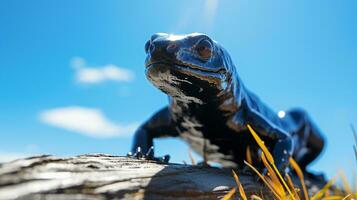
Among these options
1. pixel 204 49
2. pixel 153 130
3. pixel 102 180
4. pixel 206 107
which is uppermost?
pixel 153 130

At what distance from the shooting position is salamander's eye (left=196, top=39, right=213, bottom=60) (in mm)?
3547

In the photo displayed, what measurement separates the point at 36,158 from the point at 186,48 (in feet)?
4.66

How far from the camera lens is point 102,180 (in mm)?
2459

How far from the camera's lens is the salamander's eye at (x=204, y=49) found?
3547 mm

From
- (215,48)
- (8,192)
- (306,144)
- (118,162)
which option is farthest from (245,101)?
(306,144)

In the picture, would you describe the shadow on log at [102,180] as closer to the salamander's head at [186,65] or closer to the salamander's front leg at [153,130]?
the salamander's head at [186,65]

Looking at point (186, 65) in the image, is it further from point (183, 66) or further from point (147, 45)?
point (147, 45)

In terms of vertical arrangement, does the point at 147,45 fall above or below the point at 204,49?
above

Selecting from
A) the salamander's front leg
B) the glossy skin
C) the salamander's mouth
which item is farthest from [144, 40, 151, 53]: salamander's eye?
the salamander's front leg

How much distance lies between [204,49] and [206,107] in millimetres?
731

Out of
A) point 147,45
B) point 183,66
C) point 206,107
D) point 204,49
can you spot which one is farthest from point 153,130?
point 183,66

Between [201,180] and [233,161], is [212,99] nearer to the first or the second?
[201,180]

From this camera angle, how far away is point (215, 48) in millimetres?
3727

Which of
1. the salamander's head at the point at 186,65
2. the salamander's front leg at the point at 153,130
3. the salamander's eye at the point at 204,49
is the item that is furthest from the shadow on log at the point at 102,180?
the salamander's front leg at the point at 153,130
